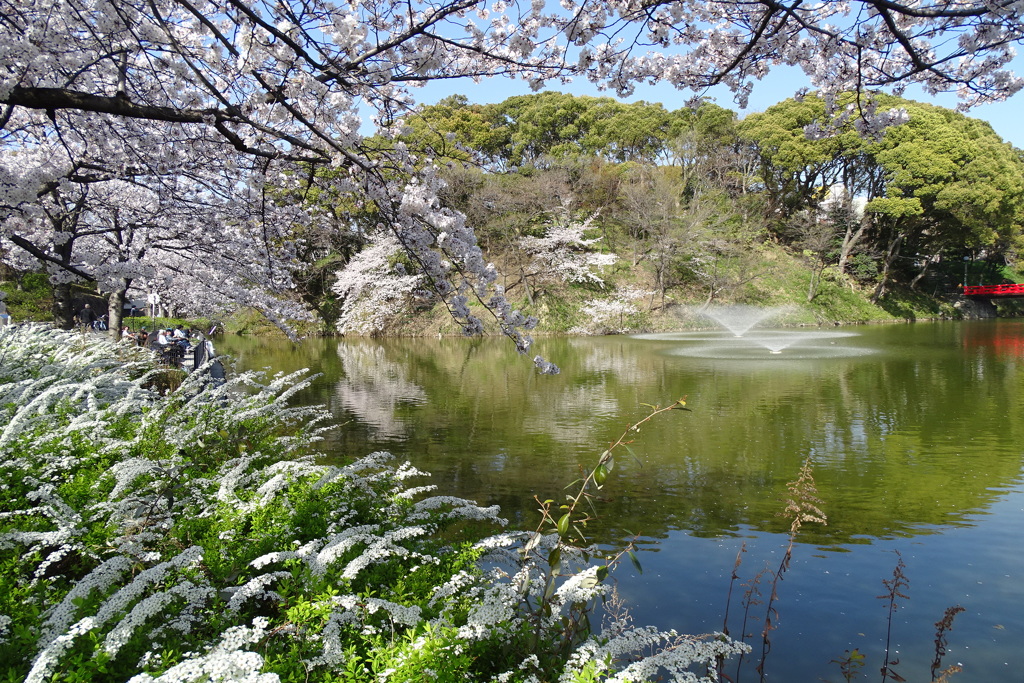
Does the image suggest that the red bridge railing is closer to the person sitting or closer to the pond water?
the pond water

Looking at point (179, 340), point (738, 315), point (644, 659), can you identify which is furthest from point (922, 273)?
point (644, 659)

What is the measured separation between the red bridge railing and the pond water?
24158mm

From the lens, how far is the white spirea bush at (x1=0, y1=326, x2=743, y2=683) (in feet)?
5.98

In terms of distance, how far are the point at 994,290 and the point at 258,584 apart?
4119 centimetres

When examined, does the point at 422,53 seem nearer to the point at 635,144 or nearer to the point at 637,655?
the point at 637,655

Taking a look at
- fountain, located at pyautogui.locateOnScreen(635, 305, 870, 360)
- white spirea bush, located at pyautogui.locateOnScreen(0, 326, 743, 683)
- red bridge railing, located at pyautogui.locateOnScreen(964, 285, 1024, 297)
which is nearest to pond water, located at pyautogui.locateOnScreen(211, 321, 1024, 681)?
white spirea bush, located at pyautogui.locateOnScreen(0, 326, 743, 683)

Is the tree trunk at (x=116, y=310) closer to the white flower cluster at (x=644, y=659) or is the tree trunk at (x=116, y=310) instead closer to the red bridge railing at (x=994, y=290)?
the white flower cluster at (x=644, y=659)

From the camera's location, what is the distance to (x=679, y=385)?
11258 mm

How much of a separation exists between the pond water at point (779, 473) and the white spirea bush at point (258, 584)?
769 millimetres

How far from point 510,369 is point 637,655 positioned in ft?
40.0

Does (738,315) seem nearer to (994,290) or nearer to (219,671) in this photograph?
(994,290)

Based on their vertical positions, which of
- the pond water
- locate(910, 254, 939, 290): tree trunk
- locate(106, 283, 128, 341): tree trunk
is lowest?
the pond water

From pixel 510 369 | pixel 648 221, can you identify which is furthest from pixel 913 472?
pixel 648 221

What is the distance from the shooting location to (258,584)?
2121 millimetres
